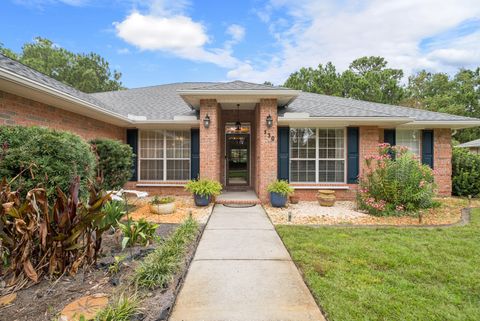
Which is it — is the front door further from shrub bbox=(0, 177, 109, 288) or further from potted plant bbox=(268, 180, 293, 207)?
shrub bbox=(0, 177, 109, 288)

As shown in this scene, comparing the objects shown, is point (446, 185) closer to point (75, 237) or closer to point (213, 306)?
point (213, 306)

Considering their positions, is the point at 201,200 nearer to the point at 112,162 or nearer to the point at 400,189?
the point at 112,162

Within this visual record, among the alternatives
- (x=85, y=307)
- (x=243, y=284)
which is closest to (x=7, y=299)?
(x=85, y=307)

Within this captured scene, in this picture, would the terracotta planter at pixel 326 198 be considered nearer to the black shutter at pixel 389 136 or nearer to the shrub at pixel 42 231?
the black shutter at pixel 389 136

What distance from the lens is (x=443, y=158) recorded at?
891cm

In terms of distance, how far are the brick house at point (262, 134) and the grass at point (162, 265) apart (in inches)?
156

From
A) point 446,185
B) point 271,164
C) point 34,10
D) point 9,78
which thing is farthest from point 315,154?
point 34,10

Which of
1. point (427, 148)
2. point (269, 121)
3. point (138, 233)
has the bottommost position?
point (138, 233)

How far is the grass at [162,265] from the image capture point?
2.58 metres

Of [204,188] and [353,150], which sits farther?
[353,150]

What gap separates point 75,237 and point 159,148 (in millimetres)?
6616

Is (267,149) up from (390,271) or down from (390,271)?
up

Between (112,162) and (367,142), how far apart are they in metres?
8.02

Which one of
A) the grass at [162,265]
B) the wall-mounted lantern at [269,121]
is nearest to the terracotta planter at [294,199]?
the wall-mounted lantern at [269,121]
